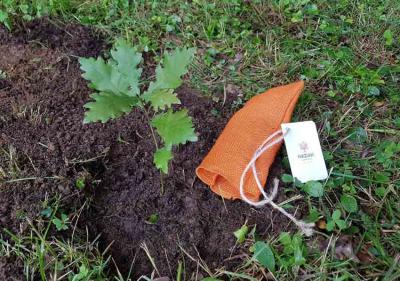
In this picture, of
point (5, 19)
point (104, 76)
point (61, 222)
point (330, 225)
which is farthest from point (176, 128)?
Result: point (5, 19)

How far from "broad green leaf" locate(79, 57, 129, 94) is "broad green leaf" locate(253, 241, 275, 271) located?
2.35 feet

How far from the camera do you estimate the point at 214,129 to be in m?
1.92

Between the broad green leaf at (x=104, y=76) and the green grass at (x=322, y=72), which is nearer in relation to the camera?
the broad green leaf at (x=104, y=76)

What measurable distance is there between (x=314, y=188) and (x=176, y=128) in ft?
2.09

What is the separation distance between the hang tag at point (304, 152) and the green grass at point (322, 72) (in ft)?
0.19

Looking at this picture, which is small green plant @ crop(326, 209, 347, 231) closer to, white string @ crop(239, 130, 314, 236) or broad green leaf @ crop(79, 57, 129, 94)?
white string @ crop(239, 130, 314, 236)

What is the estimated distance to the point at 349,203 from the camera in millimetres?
1690

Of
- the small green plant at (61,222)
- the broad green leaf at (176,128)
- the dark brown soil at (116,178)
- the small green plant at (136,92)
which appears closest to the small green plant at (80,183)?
the dark brown soil at (116,178)

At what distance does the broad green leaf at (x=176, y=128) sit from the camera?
1382 mm

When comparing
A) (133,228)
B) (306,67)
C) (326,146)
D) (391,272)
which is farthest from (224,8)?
(391,272)

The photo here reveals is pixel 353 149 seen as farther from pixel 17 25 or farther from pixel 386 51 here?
pixel 17 25

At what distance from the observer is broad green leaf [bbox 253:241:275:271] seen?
1516 mm

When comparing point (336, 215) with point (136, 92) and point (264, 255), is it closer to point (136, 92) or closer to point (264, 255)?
point (264, 255)

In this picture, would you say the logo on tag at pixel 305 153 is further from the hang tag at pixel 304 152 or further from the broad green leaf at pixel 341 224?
the broad green leaf at pixel 341 224
